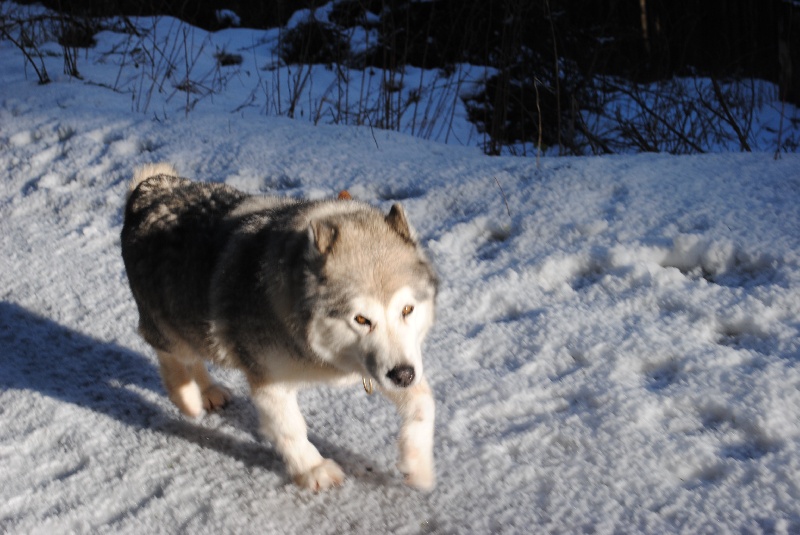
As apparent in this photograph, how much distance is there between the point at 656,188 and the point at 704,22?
17.6 feet

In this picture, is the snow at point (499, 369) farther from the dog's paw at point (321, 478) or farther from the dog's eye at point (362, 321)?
the dog's eye at point (362, 321)

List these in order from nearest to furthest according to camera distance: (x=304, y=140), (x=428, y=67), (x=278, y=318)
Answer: (x=278, y=318)
(x=304, y=140)
(x=428, y=67)

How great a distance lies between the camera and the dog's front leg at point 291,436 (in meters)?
2.47

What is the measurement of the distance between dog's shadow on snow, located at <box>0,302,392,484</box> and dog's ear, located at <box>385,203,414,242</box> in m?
0.84

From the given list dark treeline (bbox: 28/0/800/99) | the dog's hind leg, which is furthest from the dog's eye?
dark treeline (bbox: 28/0/800/99)

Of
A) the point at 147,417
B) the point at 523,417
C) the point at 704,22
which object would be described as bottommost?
the point at 147,417

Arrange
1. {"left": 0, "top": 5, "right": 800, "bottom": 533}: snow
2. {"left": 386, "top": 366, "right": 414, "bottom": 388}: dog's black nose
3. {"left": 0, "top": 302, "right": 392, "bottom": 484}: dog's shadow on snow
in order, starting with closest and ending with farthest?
1. {"left": 386, "top": 366, "right": 414, "bottom": 388}: dog's black nose
2. {"left": 0, "top": 5, "right": 800, "bottom": 533}: snow
3. {"left": 0, "top": 302, "right": 392, "bottom": 484}: dog's shadow on snow

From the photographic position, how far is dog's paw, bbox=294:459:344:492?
8.12ft

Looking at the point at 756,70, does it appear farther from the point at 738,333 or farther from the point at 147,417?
the point at 147,417

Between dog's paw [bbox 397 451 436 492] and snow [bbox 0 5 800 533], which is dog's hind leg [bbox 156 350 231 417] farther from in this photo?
dog's paw [bbox 397 451 436 492]

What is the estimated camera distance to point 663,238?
3.68 m

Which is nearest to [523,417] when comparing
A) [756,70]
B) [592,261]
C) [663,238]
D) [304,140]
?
[592,261]

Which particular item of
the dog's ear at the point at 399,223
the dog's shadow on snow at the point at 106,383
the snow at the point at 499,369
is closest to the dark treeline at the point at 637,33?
the snow at the point at 499,369

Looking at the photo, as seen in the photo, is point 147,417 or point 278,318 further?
point 147,417
